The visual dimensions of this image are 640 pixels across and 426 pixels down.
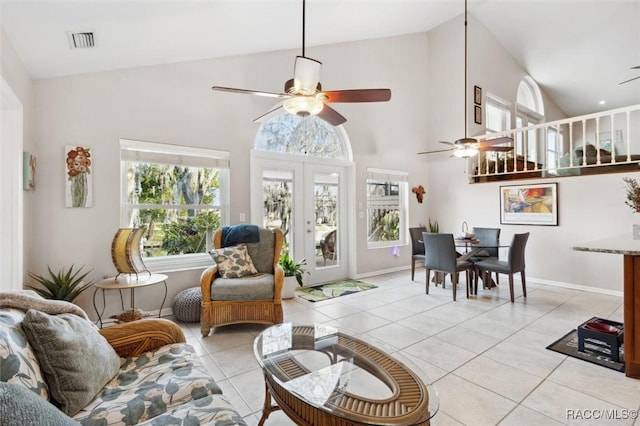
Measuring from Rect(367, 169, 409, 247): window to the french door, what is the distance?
24.7 inches

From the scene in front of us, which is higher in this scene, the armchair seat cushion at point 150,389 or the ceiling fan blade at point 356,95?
the ceiling fan blade at point 356,95

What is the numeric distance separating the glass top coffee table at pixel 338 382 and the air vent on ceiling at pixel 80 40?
283 cm

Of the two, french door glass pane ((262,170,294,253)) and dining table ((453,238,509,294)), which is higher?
french door glass pane ((262,170,294,253))

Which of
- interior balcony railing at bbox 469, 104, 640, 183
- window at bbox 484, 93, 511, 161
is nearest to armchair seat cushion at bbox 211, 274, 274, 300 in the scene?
interior balcony railing at bbox 469, 104, 640, 183

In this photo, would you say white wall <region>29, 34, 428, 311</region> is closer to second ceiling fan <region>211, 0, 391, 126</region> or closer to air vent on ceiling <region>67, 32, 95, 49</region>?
air vent on ceiling <region>67, 32, 95, 49</region>

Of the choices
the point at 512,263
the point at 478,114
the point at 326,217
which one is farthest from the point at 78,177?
the point at 478,114

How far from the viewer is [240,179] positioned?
421cm

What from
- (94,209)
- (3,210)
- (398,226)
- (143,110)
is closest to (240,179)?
(143,110)

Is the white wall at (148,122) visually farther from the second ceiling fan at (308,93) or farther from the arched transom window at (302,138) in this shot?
the second ceiling fan at (308,93)

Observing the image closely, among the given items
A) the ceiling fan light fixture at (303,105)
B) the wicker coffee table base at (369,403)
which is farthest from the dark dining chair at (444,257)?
the wicker coffee table base at (369,403)

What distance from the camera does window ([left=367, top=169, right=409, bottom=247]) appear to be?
231 inches

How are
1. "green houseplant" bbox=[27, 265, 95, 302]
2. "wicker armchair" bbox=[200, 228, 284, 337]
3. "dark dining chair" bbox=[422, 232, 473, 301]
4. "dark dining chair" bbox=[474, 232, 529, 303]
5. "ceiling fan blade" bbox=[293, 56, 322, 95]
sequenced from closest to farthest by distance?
"ceiling fan blade" bbox=[293, 56, 322, 95]
"green houseplant" bbox=[27, 265, 95, 302]
"wicker armchair" bbox=[200, 228, 284, 337]
"dark dining chair" bbox=[474, 232, 529, 303]
"dark dining chair" bbox=[422, 232, 473, 301]

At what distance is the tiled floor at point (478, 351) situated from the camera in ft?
6.33

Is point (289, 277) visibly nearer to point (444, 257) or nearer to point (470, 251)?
point (444, 257)
